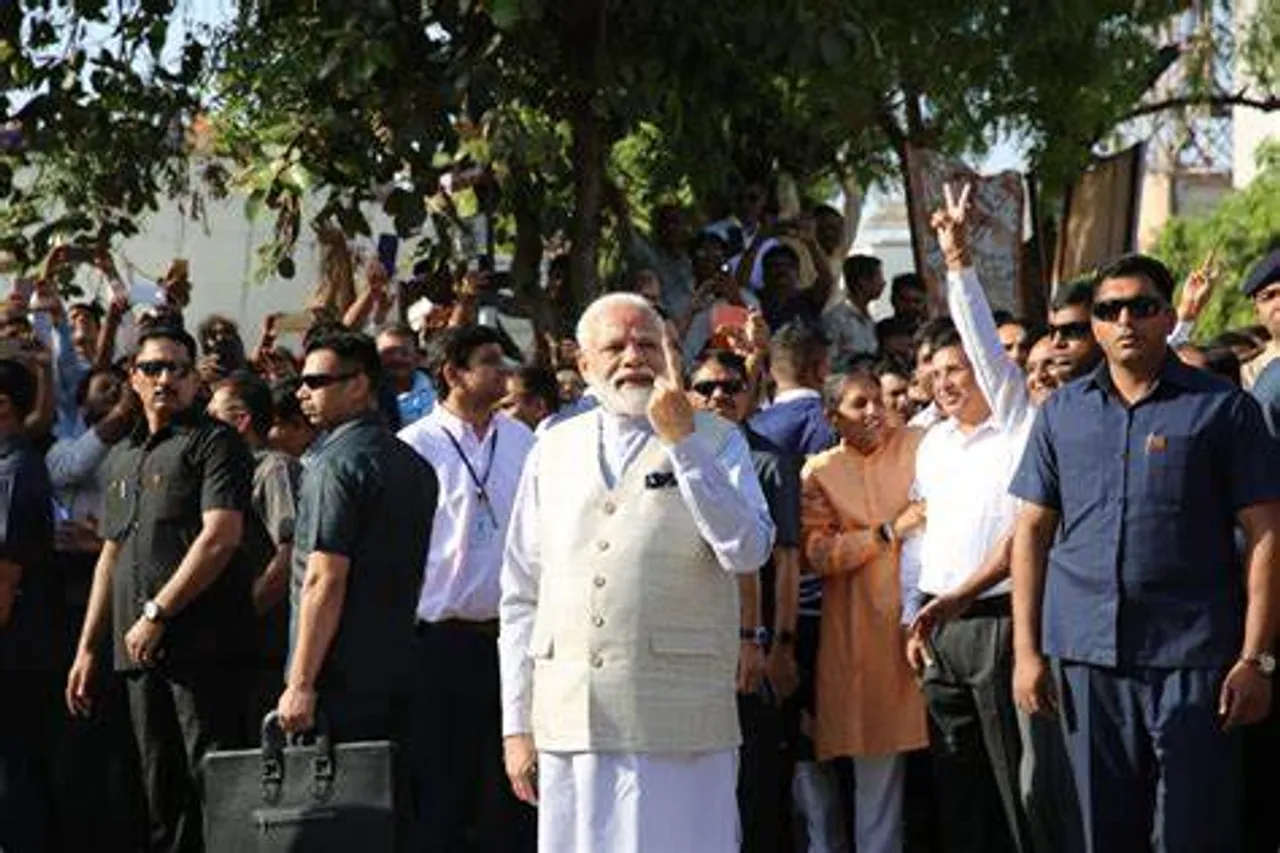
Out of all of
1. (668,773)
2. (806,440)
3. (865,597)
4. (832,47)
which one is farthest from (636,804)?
(832,47)

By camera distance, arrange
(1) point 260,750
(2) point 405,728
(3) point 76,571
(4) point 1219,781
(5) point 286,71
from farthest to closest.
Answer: (5) point 286,71, (3) point 76,571, (2) point 405,728, (1) point 260,750, (4) point 1219,781

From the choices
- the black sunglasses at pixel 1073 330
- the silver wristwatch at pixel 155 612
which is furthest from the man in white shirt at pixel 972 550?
the silver wristwatch at pixel 155 612

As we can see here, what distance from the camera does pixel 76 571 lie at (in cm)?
1372

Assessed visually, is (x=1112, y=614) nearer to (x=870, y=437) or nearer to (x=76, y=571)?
(x=870, y=437)

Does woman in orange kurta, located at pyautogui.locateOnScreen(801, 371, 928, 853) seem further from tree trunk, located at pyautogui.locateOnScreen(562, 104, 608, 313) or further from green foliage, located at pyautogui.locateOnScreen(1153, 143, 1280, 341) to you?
green foliage, located at pyautogui.locateOnScreen(1153, 143, 1280, 341)

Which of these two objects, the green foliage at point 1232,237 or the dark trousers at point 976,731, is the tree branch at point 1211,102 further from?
the dark trousers at point 976,731

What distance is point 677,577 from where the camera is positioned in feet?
30.8

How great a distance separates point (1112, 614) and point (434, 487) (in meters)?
2.88

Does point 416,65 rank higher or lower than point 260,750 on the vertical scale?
higher

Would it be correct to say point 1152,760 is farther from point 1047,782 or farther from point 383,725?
point 383,725

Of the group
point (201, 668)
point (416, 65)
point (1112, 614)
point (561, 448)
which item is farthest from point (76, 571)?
point (1112, 614)

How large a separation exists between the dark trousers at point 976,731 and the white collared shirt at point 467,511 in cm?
190

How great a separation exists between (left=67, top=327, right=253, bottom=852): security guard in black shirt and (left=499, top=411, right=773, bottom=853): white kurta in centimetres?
274

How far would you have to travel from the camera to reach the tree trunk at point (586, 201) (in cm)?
1578
